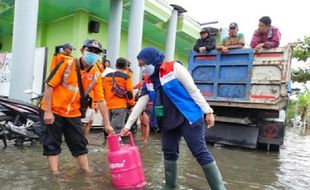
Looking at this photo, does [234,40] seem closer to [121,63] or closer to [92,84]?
[121,63]

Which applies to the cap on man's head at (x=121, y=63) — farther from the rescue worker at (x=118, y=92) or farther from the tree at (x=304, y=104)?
the tree at (x=304, y=104)

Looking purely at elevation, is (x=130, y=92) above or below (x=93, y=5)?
below

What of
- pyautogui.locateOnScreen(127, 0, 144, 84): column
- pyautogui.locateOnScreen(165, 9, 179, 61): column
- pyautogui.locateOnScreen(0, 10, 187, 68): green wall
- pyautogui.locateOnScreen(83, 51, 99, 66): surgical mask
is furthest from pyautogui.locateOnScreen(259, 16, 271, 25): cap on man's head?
pyautogui.locateOnScreen(0, 10, 187, 68): green wall

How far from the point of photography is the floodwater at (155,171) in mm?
4301

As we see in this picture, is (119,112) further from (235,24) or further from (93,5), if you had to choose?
(93,5)

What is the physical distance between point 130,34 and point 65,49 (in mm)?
4255

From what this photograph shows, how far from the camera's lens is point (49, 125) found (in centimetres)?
441

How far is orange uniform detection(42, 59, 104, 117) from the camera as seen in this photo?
426 centimetres

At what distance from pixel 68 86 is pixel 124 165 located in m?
1.15

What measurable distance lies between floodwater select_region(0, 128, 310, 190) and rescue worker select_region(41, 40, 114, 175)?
372 millimetres

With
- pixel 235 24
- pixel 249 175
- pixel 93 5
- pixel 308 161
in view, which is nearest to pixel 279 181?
pixel 249 175

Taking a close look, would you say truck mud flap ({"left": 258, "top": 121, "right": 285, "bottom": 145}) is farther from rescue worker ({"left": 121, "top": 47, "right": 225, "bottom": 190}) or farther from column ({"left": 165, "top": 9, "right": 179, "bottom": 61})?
column ({"left": 165, "top": 9, "right": 179, "bottom": 61})

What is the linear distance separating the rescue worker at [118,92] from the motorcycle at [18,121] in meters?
1.34

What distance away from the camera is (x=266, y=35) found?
8.02 meters
